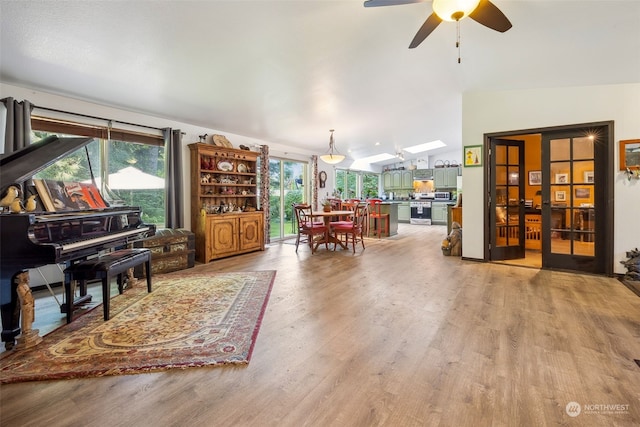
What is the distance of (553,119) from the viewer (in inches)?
157

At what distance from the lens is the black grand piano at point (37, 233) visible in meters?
1.97

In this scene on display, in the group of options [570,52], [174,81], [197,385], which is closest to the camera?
[197,385]

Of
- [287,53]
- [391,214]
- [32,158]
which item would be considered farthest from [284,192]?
[32,158]

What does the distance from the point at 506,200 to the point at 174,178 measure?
5417mm

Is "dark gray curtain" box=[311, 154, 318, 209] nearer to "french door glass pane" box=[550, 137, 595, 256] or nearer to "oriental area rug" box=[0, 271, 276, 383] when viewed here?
"oriental area rug" box=[0, 271, 276, 383]

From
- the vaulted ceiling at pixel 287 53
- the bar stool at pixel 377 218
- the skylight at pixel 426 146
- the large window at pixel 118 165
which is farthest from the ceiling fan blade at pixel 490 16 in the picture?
the skylight at pixel 426 146

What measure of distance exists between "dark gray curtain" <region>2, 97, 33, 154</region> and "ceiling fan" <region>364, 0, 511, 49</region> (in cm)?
380

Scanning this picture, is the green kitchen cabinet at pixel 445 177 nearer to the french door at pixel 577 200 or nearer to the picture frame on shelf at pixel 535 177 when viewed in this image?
the picture frame on shelf at pixel 535 177

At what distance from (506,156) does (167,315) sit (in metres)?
5.17

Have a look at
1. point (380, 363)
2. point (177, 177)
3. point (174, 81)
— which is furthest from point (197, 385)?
point (177, 177)

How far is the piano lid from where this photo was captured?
2078mm

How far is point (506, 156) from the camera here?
461 centimetres

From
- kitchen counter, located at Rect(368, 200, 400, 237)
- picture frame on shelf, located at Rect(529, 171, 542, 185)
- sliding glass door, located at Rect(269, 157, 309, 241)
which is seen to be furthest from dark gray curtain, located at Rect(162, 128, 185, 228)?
picture frame on shelf, located at Rect(529, 171, 542, 185)

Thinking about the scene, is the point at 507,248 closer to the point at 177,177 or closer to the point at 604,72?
→ the point at 604,72
